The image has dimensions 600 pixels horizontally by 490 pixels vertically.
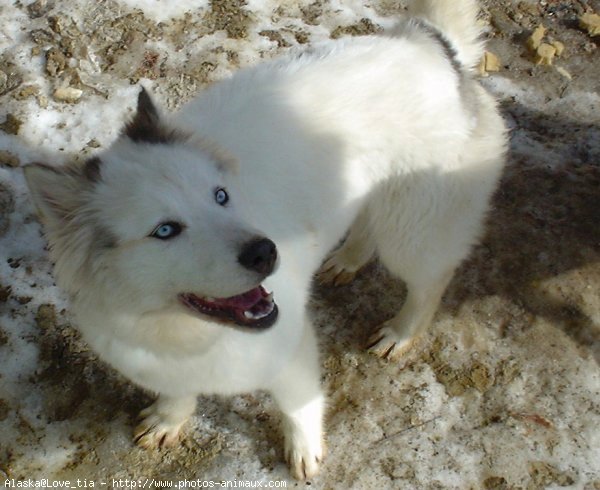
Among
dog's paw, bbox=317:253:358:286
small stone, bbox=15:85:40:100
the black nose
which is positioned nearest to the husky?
the black nose

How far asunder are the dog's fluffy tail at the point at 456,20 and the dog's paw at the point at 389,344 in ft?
4.66

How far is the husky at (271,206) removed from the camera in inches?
72.9

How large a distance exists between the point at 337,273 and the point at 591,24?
274cm

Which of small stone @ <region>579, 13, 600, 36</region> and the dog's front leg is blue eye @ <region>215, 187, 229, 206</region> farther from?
small stone @ <region>579, 13, 600, 36</region>

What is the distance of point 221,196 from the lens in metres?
1.99

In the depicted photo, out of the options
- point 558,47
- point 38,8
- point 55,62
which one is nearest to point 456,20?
point 558,47

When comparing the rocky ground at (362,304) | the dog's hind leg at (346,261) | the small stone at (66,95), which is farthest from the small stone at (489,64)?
the small stone at (66,95)

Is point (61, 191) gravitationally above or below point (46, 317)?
above

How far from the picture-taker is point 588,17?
4465 millimetres

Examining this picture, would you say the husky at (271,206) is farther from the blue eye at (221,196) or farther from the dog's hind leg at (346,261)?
the dog's hind leg at (346,261)

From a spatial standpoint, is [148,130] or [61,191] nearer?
[61,191]

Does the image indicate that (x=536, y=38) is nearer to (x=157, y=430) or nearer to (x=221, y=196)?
(x=221, y=196)

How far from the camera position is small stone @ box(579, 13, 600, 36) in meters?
4.42

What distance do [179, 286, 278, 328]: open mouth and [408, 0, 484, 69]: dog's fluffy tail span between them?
152 centimetres
